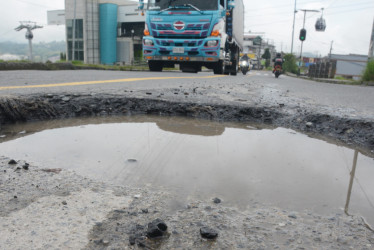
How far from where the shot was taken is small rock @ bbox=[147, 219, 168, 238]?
3.44 feet

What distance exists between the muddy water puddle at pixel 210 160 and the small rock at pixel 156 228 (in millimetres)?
287

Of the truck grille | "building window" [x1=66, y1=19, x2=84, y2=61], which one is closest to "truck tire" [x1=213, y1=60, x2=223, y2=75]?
the truck grille

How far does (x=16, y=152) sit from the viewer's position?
2016 mm

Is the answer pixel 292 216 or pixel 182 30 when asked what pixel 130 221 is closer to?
pixel 292 216

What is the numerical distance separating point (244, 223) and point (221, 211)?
13cm

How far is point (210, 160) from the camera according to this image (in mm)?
2045

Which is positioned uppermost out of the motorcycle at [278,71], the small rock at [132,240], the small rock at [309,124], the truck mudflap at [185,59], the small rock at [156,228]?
the truck mudflap at [185,59]

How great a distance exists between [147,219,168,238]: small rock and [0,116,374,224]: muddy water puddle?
29 centimetres

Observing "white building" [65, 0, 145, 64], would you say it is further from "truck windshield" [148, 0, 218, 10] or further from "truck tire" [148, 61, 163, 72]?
"truck windshield" [148, 0, 218, 10]

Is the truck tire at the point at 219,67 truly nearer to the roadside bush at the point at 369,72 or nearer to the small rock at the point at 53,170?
the roadside bush at the point at 369,72

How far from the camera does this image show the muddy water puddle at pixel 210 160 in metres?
1.53

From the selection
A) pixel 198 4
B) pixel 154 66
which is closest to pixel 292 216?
pixel 198 4

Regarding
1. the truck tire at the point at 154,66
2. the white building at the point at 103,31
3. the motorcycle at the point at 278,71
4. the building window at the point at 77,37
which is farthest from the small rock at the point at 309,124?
the building window at the point at 77,37

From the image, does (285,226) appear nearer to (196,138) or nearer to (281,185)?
(281,185)
